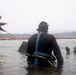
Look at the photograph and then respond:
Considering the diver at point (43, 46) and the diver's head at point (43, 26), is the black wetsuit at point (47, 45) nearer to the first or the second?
the diver at point (43, 46)

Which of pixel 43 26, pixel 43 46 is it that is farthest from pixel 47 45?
pixel 43 26

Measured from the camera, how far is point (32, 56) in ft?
25.7

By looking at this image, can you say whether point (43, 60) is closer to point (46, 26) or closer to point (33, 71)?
point (33, 71)

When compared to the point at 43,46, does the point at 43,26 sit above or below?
above

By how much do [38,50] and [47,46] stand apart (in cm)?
30

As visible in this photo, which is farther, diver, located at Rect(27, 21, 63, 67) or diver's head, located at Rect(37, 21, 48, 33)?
diver's head, located at Rect(37, 21, 48, 33)

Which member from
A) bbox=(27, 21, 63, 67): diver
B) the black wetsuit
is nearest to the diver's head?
bbox=(27, 21, 63, 67): diver

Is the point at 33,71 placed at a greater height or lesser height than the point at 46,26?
lesser

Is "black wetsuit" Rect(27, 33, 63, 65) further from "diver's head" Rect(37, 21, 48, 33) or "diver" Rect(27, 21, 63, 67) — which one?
"diver's head" Rect(37, 21, 48, 33)

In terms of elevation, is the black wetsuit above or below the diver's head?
below

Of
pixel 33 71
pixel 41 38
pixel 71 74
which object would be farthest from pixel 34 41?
pixel 71 74

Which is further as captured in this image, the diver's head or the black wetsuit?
the diver's head

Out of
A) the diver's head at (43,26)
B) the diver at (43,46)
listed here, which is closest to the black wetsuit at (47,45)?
the diver at (43,46)

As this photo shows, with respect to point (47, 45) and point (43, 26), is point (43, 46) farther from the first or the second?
point (43, 26)
